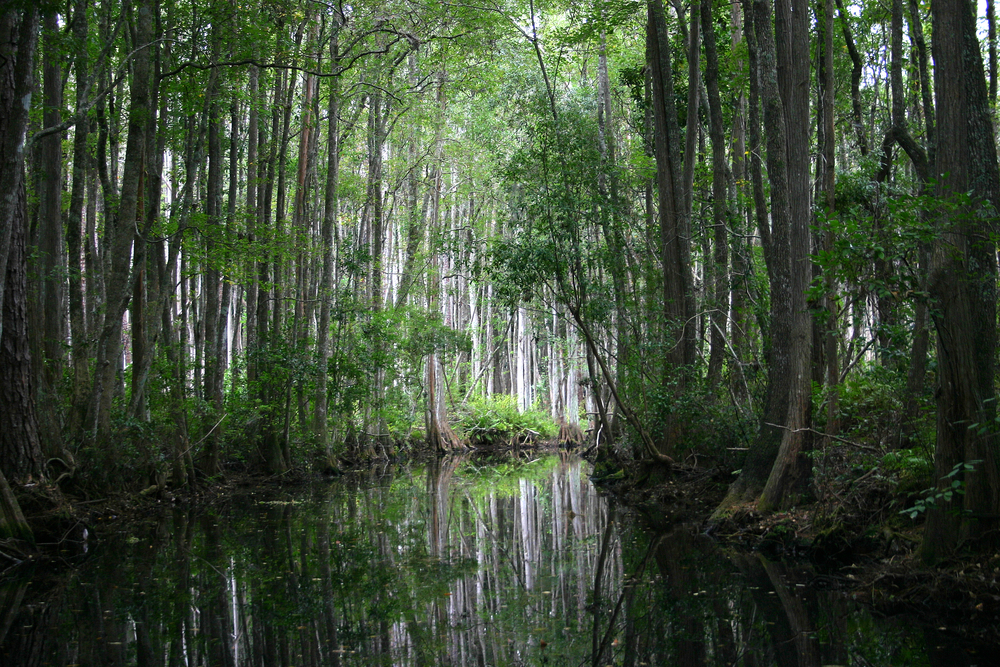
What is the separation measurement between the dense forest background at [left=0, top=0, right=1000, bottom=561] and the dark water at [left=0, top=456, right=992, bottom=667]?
1155mm

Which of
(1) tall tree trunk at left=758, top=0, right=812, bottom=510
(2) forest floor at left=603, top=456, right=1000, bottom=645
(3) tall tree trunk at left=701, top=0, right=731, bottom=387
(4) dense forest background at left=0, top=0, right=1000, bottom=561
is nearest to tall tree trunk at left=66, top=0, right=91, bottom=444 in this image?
(4) dense forest background at left=0, top=0, right=1000, bottom=561

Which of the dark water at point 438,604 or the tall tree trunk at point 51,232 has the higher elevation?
the tall tree trunk at point 51,232

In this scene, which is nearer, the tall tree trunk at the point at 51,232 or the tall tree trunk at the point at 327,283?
the tall tree trunk at the point at 51,232

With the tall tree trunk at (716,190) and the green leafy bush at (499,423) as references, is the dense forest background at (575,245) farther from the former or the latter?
the green leafy bush at (499,423)

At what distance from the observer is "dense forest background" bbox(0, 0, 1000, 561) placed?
5.12m

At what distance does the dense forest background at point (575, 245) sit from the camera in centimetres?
512

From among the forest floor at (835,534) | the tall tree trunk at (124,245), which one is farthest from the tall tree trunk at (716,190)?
the tall tree trunk at (124,245)

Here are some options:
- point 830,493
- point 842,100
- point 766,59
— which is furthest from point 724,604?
point 842,100

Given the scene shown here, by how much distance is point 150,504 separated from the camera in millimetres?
10594

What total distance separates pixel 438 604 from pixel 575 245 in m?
7.19

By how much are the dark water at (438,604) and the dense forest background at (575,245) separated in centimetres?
115

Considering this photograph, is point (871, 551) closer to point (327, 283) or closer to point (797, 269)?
point (797, 269)

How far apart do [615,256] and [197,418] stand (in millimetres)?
7586

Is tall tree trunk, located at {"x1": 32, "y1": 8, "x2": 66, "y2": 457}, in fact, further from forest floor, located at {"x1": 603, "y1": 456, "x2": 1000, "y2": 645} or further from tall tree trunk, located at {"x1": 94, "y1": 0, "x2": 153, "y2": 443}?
forest floor, located at {"x1": 603, "y1": 456, "x2": 1000, "y2": 645}
